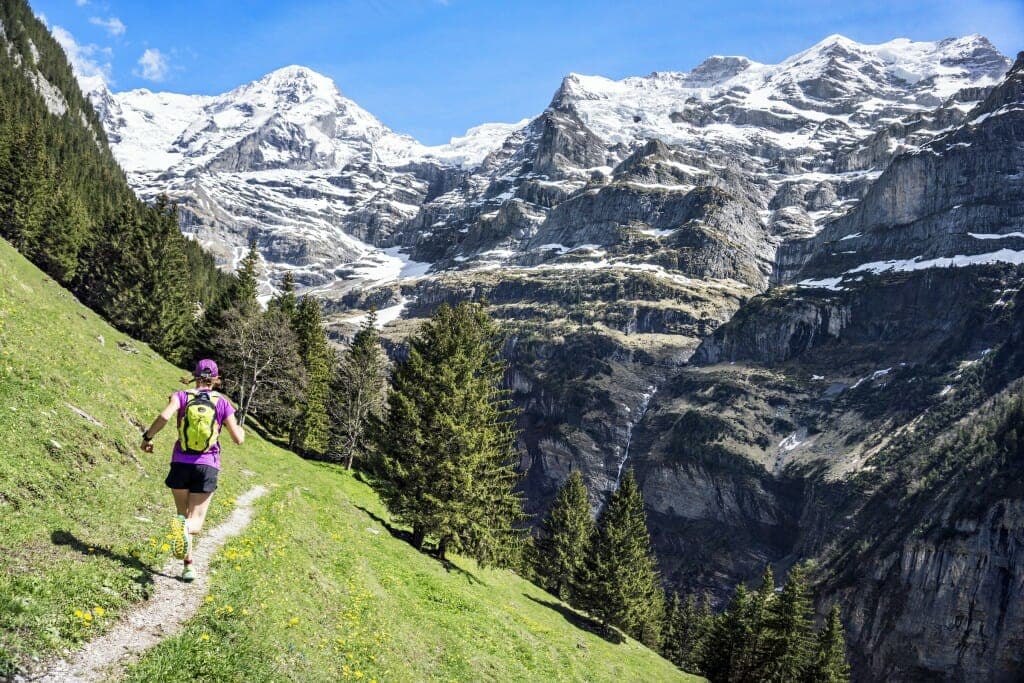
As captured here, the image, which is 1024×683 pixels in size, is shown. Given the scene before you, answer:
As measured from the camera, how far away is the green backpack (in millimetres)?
11281

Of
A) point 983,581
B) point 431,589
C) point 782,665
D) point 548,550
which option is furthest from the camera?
point 983,581

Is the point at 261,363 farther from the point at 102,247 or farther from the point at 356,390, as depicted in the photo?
the point at 102,247

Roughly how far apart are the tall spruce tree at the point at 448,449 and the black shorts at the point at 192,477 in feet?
70.0

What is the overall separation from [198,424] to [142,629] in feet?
10.8

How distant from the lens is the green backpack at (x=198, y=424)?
1128cm

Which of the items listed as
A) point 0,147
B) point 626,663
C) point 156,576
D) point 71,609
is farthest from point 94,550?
point 0,147

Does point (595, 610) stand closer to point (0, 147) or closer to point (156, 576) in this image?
point (156, 576)

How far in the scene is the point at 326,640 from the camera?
14.2m

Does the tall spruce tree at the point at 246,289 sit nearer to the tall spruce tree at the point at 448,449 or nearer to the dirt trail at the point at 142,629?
the tall spruce tree at the point at 448,449

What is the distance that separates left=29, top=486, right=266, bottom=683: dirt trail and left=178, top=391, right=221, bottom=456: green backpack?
2.60 metres

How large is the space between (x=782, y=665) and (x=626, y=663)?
85.5ft

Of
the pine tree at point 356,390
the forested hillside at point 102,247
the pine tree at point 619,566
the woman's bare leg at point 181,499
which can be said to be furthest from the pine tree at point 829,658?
the forested hillside at point 102,247

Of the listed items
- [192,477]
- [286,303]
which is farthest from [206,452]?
[286,303]

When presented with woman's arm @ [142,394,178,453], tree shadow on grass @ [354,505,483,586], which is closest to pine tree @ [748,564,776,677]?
tree shadow on grass @ [354,505,483,586]
